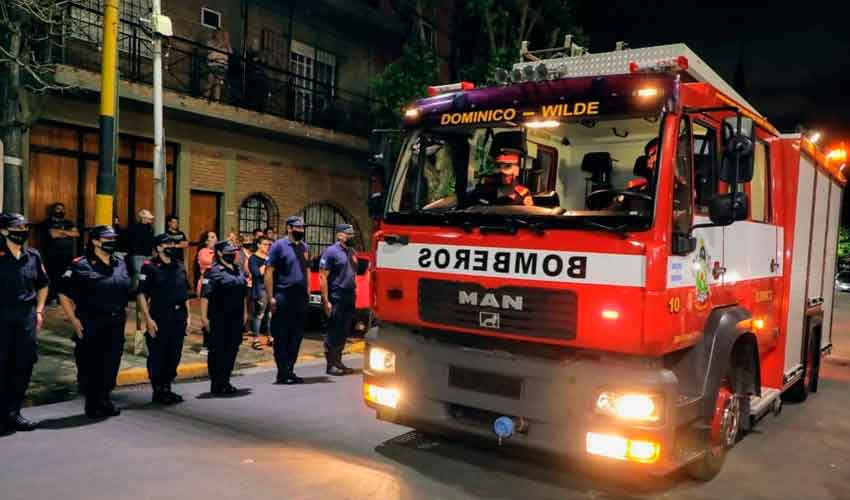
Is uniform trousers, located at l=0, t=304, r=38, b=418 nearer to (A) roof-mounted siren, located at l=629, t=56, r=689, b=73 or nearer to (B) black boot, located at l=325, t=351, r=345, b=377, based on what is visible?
(B) black boot, located at l=325, t=351, r=345, b=377

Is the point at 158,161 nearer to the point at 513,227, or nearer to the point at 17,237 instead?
the point at 17,237

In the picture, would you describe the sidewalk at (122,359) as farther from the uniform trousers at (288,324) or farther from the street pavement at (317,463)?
the uniform trousers at (288,324)

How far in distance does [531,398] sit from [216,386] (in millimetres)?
4040

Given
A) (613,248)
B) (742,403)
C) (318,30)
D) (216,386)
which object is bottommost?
(216,386)

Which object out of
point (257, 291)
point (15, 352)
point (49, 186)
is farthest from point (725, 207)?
point (49, 186)

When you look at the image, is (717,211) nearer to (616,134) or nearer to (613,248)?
(613,248)

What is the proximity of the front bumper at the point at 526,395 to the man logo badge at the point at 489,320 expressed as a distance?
17cm

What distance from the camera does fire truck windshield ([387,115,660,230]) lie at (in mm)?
4672

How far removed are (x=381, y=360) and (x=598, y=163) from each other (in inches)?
89.9

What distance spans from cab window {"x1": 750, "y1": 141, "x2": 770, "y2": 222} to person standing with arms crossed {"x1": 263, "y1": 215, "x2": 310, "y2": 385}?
4565mm

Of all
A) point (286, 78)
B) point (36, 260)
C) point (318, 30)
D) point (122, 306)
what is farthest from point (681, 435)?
point (318, 30)

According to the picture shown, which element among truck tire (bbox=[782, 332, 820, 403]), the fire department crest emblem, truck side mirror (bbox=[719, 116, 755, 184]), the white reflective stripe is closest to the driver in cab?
the white reflective stripe

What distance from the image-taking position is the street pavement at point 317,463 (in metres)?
4.46

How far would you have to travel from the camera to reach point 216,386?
712 cm
